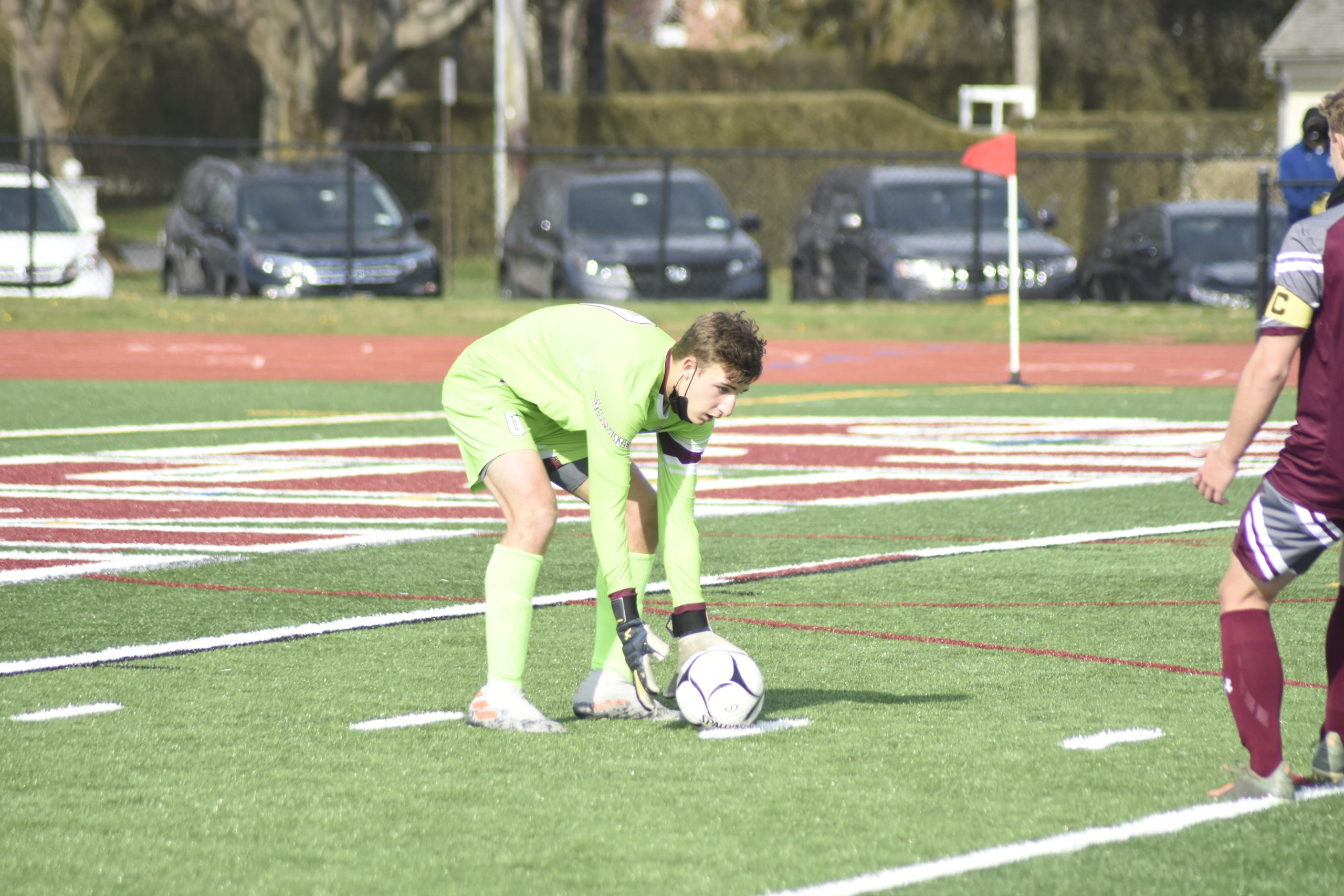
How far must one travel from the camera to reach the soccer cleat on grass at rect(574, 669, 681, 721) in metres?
6.06

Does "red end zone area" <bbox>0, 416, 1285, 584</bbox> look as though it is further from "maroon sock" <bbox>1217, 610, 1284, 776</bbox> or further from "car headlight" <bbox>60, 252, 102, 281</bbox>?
"car headlight" <bbox>60, 252, 102, 281</bbox>

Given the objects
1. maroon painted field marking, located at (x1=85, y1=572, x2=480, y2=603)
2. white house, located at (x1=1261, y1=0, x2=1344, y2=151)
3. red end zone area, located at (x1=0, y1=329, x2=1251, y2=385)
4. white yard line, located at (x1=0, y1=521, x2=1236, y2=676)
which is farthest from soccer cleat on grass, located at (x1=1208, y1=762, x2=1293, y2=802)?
white house, located at (x1=1261, y1=0, x2=1344, y2=151)

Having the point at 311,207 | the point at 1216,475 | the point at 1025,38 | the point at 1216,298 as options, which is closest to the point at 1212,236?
the point at 1216,298

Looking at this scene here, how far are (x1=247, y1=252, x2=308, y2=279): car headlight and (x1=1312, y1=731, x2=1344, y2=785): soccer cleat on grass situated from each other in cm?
2020

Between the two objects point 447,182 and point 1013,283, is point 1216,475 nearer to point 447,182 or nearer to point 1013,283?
point 1013,283

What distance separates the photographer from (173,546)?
31.3 feet

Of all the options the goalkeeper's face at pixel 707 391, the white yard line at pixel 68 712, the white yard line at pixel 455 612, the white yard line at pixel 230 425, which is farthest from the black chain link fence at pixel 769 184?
the goalkeeper's face at pixel 707 391

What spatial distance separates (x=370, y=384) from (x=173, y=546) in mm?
9614

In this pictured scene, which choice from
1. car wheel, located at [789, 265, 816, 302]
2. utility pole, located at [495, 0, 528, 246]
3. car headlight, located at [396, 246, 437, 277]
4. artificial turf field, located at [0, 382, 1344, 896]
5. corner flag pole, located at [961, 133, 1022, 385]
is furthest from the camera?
utility pole, located at [495, 0, 528, 246]

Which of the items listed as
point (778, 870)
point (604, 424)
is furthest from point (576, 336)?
point (778, 870)

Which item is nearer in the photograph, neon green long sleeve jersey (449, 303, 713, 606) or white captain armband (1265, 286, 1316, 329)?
white captain armband (1265, 286, 1316, 329)

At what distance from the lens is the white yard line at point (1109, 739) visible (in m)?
5.64

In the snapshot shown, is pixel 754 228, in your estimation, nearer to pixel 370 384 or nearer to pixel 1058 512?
pixel 370 384

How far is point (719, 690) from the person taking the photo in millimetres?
5809
